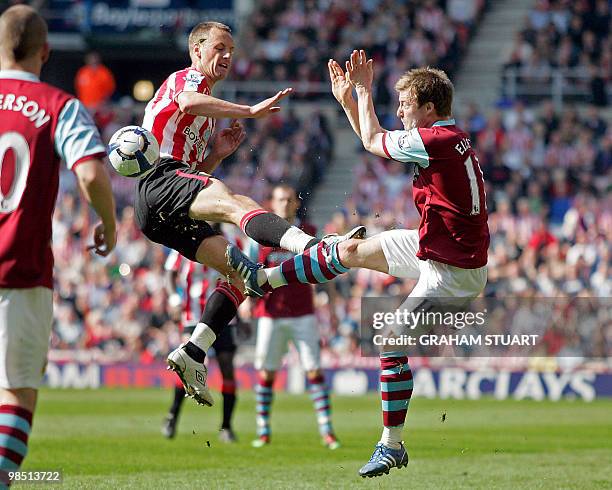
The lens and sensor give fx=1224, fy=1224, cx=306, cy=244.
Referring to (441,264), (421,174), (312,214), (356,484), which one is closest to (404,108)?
(421,174)

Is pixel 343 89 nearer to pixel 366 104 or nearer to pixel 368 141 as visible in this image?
pixel 366 104

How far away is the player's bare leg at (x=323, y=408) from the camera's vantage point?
1356cm

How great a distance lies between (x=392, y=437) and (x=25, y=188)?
145 inches

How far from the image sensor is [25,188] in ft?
21.7

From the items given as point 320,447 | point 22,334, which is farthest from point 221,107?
point 320,447

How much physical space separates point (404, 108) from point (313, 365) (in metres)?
5.75

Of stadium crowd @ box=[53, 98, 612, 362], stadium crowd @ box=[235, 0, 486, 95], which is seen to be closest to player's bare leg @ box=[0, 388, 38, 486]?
stadium crowd @ box=[53, 98, 612, 362]

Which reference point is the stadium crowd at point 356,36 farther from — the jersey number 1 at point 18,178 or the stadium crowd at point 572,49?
the jersey number 1 at point 18,178

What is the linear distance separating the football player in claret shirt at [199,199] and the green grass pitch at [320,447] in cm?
130

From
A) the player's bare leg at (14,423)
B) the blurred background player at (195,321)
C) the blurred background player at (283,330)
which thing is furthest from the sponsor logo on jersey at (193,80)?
the blurred background player at (195,321)

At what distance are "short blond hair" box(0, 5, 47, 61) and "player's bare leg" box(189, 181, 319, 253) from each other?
2.50 meters

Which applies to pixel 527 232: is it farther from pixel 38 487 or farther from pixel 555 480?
pixel 38 487

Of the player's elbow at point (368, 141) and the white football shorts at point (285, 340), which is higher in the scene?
the player's elbow at point (368, 141)

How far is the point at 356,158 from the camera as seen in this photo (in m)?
26.4
